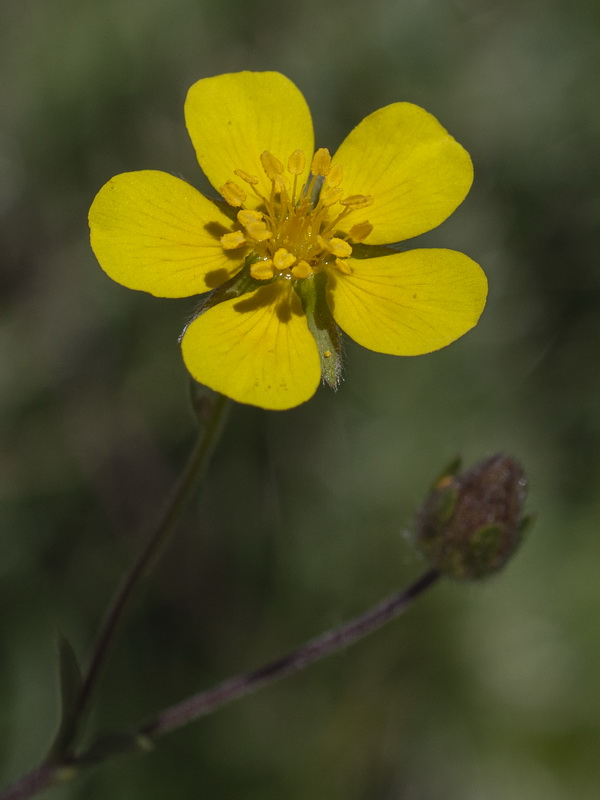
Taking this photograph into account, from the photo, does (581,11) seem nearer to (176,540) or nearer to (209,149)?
(209,149)

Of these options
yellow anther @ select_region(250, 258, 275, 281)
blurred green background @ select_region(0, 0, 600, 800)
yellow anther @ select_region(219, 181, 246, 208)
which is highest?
yellow anther @ select_region(219, 181, 246, 208)

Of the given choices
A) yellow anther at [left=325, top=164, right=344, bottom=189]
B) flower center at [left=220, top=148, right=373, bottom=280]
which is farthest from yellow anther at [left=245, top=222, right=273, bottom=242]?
yellow anther at [left=325, top=164, right=344, bottom=189]

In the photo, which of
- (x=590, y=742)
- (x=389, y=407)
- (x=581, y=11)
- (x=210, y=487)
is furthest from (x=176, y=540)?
(x=581, y=11)

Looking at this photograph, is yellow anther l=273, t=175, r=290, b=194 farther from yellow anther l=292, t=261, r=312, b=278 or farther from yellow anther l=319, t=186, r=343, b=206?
yellow anther l=292, t=261, r=312, b=278

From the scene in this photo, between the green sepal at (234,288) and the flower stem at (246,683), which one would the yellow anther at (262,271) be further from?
the flower stem at (246,683)

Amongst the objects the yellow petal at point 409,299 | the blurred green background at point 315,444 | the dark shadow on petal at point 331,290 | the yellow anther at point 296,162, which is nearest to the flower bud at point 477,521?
the yellow petal at point 409,299
